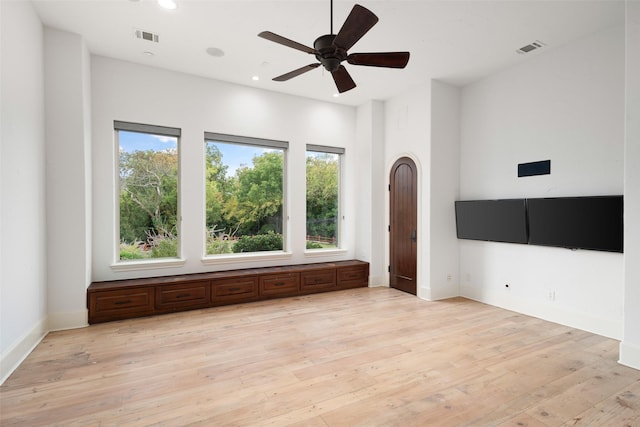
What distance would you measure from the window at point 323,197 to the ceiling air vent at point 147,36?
114 inches

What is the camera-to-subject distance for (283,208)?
570cm

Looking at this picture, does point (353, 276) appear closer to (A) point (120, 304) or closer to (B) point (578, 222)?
(B) point (578, 222)

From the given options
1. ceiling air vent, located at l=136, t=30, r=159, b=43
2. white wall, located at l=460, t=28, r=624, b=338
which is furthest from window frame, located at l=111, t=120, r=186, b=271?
white wall, located at l=460, t=28, r=624, b=338

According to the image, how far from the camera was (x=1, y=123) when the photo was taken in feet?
8.52

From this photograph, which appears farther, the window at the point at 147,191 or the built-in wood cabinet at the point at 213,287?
the window at the point at 147,191

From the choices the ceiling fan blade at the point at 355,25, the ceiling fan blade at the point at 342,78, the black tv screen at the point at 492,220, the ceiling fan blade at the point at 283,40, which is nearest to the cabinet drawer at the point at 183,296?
the ceiling fan blade at the point at 342,78

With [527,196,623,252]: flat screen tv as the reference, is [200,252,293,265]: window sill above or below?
below

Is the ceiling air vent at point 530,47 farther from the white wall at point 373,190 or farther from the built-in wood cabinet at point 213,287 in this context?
the built-in wood cabinet at point 213,287

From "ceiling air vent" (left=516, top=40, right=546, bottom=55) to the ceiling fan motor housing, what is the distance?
8.99 ft

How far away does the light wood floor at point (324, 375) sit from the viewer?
7.13ft

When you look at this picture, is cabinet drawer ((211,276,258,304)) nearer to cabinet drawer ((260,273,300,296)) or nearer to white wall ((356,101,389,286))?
cabinet drawer ((260,273,300,296))

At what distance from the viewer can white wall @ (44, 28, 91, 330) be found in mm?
3627

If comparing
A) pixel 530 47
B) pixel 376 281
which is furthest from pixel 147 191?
pixel 530 47

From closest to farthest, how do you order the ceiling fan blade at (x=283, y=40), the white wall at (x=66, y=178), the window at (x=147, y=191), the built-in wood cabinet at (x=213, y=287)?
the ceiling fan blade at (x=283, y=40)
the white wall at (x=66, y=178)
the built-in wood cabinet at (x=213, y=287)
the window at (x=147, y=191)
